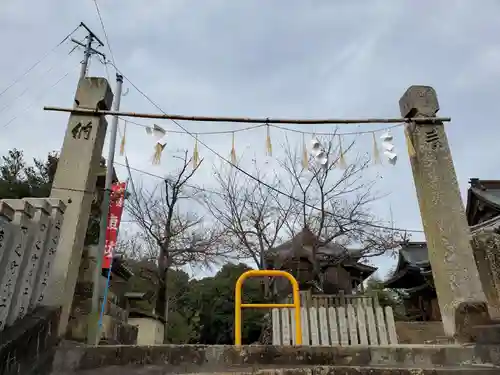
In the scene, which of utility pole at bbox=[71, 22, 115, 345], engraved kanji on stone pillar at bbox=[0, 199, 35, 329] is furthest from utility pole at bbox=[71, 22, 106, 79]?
engraved kanji on stone pillar at bbox=[0, 199, 35, 329]

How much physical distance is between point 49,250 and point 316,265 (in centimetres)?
1588

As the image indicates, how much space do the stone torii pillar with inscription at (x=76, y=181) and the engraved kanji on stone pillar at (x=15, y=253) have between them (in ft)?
2.79

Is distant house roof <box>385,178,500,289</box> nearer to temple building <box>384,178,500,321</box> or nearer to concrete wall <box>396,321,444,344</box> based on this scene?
temple building <box>384,178,500,321</box>

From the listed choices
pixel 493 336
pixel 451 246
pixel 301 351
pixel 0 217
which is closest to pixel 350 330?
pixel 451 246

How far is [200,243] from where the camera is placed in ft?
67.1

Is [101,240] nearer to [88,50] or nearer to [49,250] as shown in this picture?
[49,250]

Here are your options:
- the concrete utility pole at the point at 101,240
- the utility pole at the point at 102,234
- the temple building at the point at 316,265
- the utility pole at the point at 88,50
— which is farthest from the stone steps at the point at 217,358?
the temple building at the point at 316,265

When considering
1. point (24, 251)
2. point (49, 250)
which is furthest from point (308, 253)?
point (24, 251)

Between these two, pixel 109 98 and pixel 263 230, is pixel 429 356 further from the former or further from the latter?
pixel 263 230

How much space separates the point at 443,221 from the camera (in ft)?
14.8

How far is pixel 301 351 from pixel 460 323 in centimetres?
193

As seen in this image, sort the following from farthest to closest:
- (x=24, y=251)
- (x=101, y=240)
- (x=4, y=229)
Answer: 1. (x=101, y=240)
2. (x=24, y=251)
3. (x=4, y=229)

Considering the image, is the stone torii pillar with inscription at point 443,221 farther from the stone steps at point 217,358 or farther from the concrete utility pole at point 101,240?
the concrete utility pole at point 101,240

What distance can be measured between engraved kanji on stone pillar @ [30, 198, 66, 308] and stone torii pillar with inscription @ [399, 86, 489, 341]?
4209 millimetres
